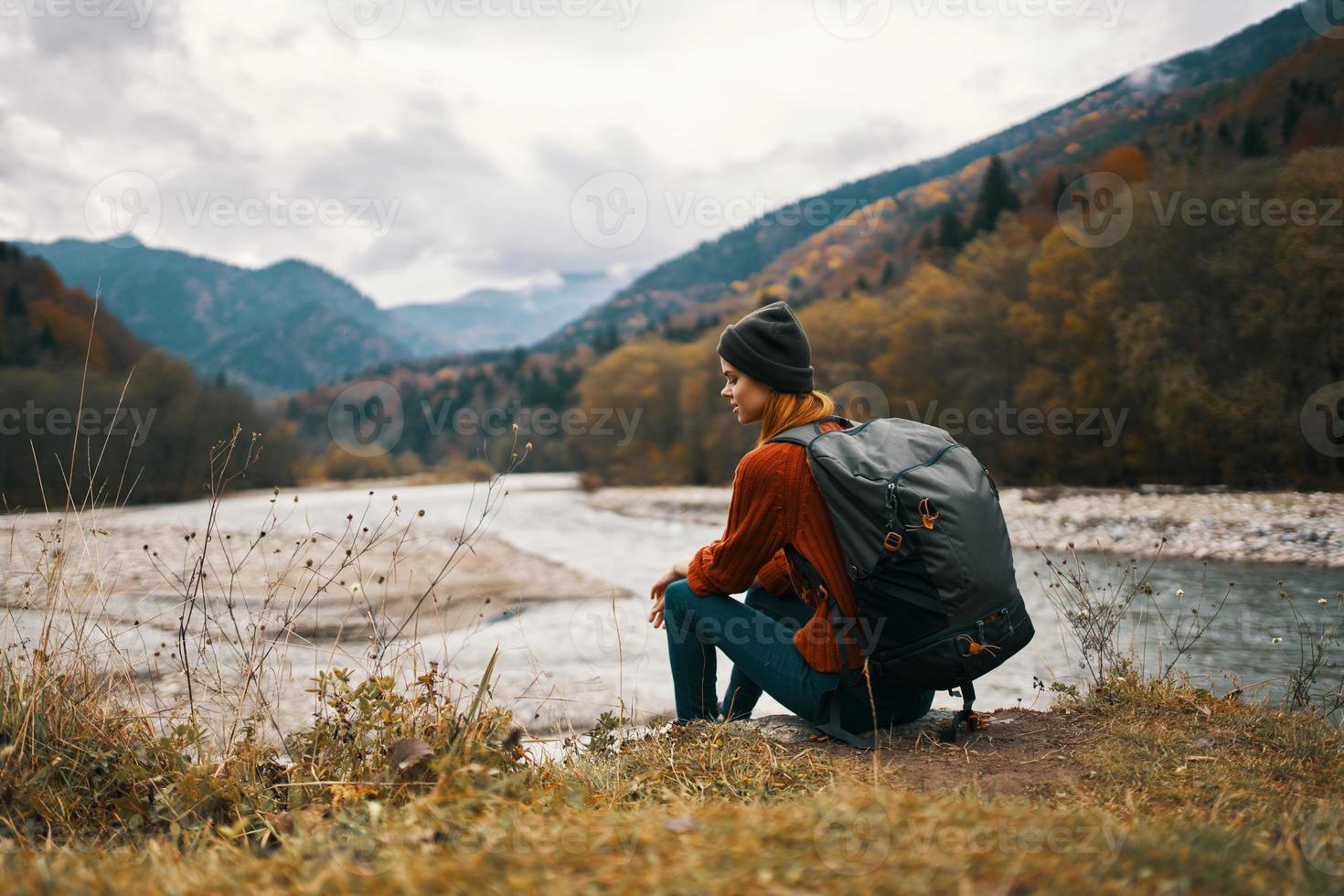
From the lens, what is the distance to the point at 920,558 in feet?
8.82

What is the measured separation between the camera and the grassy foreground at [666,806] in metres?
1.43

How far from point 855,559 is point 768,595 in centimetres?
75

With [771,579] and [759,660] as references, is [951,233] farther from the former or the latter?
[759,660]

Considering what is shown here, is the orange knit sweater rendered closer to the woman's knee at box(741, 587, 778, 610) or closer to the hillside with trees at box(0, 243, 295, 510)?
the woman's knee at box(741, 587, 778, 610)

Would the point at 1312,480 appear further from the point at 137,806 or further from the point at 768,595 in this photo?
the point at 137,806

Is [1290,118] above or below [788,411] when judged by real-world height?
above

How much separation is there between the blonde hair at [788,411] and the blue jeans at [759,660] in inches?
28.0

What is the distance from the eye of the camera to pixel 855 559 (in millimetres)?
2754

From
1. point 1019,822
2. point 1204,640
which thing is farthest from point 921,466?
point 1204,640

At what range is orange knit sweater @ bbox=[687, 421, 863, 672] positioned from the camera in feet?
9.34

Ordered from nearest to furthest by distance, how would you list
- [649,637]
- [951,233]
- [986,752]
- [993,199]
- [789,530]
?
[789,530] → [986,752] → [649,637] → [993,199] → [951,233]

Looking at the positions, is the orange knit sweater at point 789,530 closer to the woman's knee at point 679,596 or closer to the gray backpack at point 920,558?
the gray backpack at point 920,558

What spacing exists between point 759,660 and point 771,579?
0.33 m

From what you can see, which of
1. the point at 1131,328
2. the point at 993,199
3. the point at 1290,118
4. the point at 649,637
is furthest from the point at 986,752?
the point at 993,199
